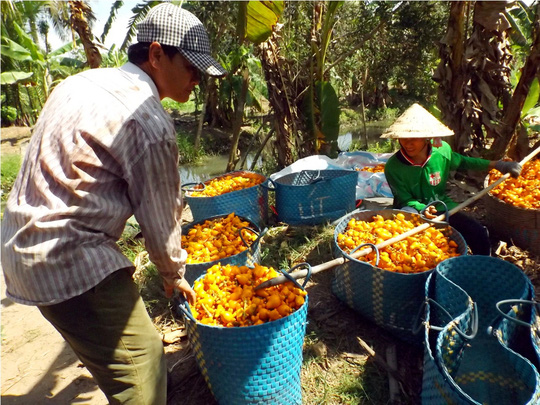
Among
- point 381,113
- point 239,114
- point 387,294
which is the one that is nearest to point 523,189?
point 387,294

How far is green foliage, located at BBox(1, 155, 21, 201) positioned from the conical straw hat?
1068 centimetres

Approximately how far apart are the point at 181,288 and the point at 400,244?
1.49 meters

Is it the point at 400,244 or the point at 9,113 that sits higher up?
the point at 9,113

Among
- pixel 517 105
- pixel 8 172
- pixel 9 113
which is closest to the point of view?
pixel 517 105

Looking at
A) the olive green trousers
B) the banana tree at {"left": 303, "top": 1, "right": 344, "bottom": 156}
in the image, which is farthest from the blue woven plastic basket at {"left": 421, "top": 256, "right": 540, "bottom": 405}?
the banana tree at {"left": 303, "top": 1, "right": 344, "bottom": 156}

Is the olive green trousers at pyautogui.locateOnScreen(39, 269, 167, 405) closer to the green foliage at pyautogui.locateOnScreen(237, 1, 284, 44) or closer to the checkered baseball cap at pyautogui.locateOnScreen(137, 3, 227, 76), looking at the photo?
the checkered baseball cap at pyautogui.locateOnScreen(137, 3, 227, 76)

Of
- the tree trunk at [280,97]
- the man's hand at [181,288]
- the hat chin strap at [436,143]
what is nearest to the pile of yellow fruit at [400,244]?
the hat chin strap at [436,143]

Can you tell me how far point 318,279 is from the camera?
10.6ft

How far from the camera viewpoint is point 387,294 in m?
2.31

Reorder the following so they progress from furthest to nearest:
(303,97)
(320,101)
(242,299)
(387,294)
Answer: (303,97) < (320,101) < (387,294) < (242,299)

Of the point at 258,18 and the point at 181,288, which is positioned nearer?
the point at 181,288

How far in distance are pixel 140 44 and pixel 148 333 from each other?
3.97 feet

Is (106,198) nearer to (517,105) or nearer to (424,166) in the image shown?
(424,166)

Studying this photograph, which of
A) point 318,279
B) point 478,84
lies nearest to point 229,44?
point 478,84
